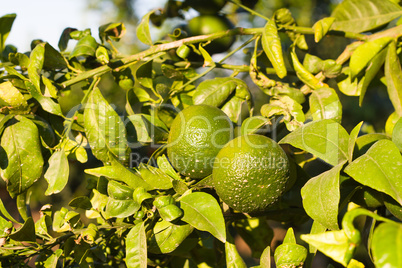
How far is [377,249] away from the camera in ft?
0.95

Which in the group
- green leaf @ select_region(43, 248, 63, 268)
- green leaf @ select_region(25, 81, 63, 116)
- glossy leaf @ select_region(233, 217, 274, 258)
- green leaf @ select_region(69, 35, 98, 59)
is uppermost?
green leaf @ select_region(69, 35, 98, 59)

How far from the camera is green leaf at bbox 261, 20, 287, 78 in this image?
65 centimetres

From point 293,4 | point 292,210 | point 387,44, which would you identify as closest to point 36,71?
point 292,210

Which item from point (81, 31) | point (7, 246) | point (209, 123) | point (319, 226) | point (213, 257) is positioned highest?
point (81, 31)

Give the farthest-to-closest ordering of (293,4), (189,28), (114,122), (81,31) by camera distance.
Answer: (293,4), (189,28), (81,31), (114,122)

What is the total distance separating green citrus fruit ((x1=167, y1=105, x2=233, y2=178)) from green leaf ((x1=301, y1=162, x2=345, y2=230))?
0.58 ft

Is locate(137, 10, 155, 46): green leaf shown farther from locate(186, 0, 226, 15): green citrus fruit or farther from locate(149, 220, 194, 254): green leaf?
locate(149, 220, 194, 254): green leaf

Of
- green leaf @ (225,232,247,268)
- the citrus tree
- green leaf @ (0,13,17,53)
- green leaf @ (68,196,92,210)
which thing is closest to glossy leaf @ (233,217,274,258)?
the citrus tree

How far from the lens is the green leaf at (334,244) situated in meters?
0.34

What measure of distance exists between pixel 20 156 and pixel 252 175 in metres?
0.42

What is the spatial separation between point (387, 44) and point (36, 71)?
2.24 ft

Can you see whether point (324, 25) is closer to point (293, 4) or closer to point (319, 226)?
point (319, 226)

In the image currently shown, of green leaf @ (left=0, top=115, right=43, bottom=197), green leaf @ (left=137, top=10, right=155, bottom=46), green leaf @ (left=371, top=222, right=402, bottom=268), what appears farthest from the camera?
green leaf @ (left=137, top=10, right=155, bottom=46)

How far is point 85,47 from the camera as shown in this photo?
726mm
